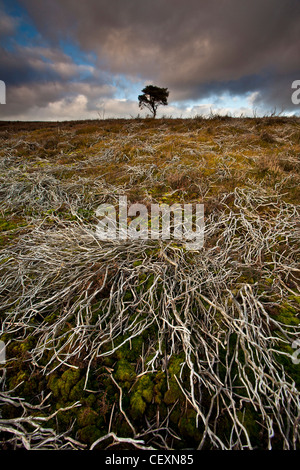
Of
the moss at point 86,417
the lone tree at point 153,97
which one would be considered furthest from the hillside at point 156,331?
the lone tree at point 153,97

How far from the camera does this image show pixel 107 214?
3.52 metres

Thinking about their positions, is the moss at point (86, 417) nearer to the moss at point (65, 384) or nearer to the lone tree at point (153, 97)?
the moss at point (65, 384)

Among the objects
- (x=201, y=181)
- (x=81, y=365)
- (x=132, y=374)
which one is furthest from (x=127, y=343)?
(x=201, y=181)

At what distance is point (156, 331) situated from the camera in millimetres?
1711

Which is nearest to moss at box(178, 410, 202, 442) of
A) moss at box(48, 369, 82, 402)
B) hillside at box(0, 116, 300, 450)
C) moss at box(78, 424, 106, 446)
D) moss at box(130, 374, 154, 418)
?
hillside at box(0, 116, 300, 450)

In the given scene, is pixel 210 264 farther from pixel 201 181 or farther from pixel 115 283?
pixel 201 181

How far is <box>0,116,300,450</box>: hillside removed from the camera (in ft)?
3.98

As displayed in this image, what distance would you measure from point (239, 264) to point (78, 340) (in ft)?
5.46

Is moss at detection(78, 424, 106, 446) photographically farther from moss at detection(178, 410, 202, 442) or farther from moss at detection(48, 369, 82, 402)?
moss at detection(178, 410, 202, 442)

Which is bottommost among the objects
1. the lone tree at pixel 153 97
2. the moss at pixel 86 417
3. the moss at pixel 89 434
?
the moss at pixel 89 434

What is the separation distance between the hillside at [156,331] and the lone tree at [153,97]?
74.2ft

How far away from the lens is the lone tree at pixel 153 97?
21.8 metres

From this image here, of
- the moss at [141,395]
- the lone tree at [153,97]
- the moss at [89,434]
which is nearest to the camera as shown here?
the moss at [89,434]

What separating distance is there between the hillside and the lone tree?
74.2 ft
